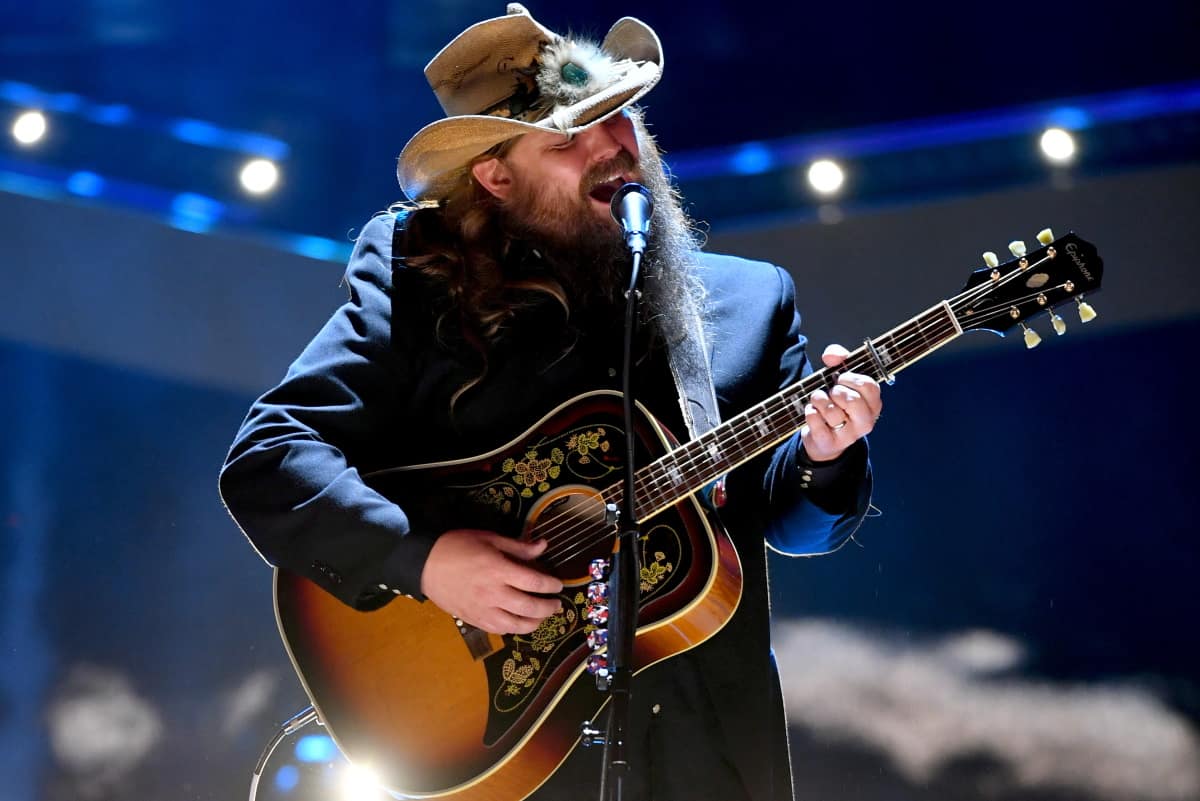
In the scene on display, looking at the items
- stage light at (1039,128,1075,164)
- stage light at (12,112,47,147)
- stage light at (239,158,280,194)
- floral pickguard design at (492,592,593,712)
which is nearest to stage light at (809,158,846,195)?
stage light at (1039,128,1075,164)

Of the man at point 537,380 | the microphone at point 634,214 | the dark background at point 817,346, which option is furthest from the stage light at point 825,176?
the microphone at point 634,214

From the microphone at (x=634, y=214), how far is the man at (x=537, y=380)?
42cm

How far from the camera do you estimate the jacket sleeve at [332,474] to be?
197cm

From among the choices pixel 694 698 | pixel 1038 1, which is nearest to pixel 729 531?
pixel 694 698

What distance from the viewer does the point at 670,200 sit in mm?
2639

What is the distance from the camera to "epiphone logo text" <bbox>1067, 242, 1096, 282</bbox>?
6.53ft

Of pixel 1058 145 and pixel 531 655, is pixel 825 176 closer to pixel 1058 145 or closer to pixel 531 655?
pixel 1058 145

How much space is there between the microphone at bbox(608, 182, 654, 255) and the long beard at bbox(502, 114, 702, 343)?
43cm

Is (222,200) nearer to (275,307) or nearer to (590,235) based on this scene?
(275,307)

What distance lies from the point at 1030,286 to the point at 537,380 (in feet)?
3.19

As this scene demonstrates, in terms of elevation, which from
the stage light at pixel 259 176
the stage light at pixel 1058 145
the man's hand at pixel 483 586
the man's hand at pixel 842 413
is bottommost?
the man's hand at pixel 483 586

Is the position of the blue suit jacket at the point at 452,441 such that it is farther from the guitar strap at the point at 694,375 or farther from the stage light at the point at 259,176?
the stage light at the point at 259,176

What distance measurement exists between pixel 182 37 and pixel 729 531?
3.01 metres

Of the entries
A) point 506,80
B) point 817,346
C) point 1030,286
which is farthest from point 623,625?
point 817,346
